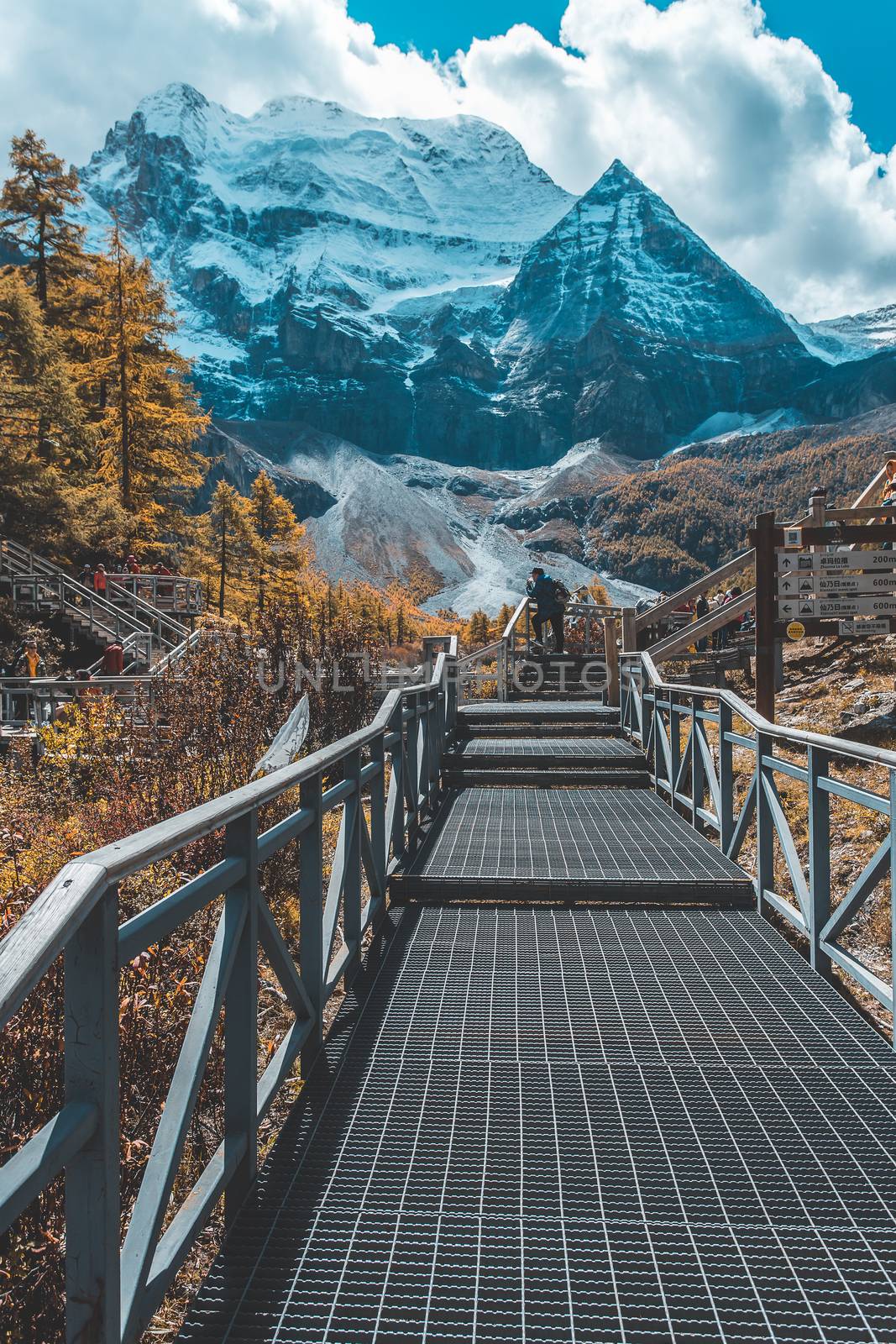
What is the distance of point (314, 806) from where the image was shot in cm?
313

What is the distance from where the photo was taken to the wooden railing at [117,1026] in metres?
1.38

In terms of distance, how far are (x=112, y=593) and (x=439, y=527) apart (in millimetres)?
155114

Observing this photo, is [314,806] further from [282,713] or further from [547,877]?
[282,713]

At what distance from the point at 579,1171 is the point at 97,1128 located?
1585 millimetres

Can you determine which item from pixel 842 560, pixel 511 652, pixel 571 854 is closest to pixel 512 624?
pixel 511 652

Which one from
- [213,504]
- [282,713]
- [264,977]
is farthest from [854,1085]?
[213,504]

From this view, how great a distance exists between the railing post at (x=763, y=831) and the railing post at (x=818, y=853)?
648mm

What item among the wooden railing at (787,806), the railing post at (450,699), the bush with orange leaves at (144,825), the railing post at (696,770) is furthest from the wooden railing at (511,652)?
the railing post at (696,770)

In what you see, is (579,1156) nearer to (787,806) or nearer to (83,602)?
(787,806)

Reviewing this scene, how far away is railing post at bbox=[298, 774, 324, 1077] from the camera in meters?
3.07

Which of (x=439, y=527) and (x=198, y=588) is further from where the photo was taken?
(x=439, y=527)

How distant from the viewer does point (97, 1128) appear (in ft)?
4.92

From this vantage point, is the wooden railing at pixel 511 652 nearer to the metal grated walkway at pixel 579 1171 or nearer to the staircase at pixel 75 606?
the staircase at pixel 75 606

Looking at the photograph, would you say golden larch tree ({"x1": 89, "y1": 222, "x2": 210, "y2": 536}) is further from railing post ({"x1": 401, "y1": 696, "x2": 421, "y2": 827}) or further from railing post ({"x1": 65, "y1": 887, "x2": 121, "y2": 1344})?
railing post ({"x1": 65, "y1": 887, "x2": 121, "y2": 1344})
